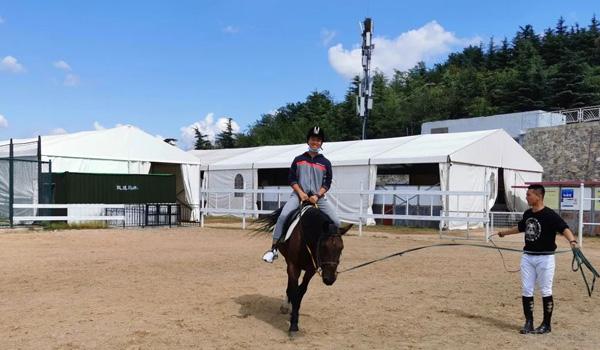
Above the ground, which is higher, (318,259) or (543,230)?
(543,230)

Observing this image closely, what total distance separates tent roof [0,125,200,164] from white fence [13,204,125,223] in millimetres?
2193

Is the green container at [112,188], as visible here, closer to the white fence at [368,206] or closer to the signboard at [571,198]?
the white fence at [368,206]

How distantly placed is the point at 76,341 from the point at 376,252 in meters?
8.46

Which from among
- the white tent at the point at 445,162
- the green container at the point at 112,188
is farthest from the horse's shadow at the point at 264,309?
the green container at the point at 112,188

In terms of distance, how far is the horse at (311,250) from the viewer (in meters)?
4.95

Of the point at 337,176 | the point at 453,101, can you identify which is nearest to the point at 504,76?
the point at 453,101

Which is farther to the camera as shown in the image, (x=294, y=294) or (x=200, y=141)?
(x=200, y=141)

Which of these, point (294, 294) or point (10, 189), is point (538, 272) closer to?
point (294, 294)

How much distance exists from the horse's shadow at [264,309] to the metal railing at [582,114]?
34493 millimetres

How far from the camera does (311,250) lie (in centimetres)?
535

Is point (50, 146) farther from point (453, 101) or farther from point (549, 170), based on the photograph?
point (453, 101)

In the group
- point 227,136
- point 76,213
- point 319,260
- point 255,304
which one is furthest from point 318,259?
point 227,136

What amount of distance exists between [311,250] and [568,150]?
29.9 m

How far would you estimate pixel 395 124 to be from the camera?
197 feet
